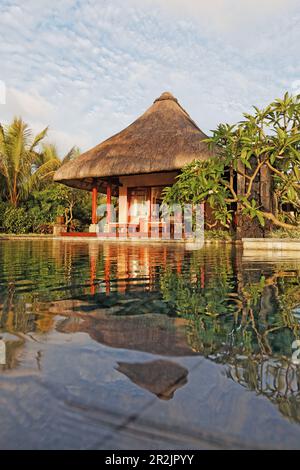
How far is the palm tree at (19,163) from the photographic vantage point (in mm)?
16625

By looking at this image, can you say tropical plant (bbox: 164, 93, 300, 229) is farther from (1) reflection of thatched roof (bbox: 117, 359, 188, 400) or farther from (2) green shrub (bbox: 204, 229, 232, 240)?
(1) reflection of thatched roof (bbox: 117, 359, 188, 400)

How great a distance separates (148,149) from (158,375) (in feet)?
37.3

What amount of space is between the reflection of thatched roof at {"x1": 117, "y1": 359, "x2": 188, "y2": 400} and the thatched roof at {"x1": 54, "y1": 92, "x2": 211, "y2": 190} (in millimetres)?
9984

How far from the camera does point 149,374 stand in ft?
2.38

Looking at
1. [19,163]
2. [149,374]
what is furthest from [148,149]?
[149,374]

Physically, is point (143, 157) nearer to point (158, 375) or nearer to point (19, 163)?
point (19, 163)

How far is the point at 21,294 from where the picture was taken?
173 cm

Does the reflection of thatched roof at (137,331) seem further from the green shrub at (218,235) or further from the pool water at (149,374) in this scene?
the green shrub at (218,235)

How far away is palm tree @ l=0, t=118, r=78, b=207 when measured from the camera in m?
16.6

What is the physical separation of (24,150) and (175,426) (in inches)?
721

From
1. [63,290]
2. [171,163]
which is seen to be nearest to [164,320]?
[63,290]

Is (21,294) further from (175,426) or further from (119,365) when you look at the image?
(175,426)

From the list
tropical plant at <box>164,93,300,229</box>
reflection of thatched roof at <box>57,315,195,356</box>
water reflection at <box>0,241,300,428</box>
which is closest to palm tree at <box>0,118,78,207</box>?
tropical plant at <box>164,93,300,229</box>

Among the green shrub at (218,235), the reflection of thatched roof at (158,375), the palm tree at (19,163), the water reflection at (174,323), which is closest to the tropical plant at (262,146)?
the green shrub at (218,235)
